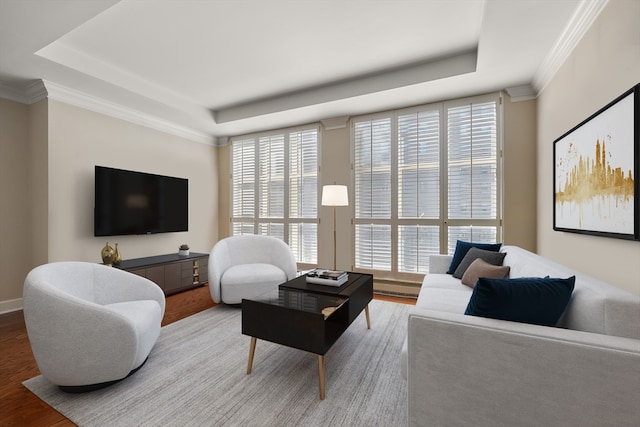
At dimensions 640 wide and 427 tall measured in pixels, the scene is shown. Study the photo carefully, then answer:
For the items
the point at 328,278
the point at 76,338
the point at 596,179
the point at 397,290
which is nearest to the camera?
the point at 76,338

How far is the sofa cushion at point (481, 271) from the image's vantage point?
7.48ft

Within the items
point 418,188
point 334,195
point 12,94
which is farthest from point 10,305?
point 418,188

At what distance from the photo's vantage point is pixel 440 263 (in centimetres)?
321

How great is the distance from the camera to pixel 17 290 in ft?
10.7

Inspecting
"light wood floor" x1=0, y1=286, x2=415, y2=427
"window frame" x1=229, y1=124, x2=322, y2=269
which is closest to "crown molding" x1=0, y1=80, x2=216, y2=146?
"window frame" x1=229, y1=124, x2=322, y2=269

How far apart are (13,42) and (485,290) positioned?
4.03 metres

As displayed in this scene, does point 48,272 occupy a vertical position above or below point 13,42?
below

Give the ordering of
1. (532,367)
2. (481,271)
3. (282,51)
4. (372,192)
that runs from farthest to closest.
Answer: (372,192), (282,51), (481,271), (532,367)

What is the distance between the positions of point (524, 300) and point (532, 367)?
0.93 feet

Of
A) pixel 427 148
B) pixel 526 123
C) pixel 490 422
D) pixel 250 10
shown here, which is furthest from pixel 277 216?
pixel 490 422

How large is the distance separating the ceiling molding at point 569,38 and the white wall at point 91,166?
501 centimetres

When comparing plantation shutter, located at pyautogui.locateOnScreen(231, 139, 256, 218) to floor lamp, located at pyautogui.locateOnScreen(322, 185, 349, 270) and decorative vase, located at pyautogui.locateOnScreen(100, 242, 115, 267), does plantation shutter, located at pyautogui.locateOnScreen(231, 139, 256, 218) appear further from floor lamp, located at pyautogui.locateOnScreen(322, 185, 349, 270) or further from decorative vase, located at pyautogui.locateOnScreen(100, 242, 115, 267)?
decorative vase, located at pyautogui.locateOnScreen(100, 242, 115, 267)

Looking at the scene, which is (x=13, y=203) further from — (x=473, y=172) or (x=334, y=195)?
(x=473, y=172)

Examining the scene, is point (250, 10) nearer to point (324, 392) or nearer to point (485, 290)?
point (485, 290)
